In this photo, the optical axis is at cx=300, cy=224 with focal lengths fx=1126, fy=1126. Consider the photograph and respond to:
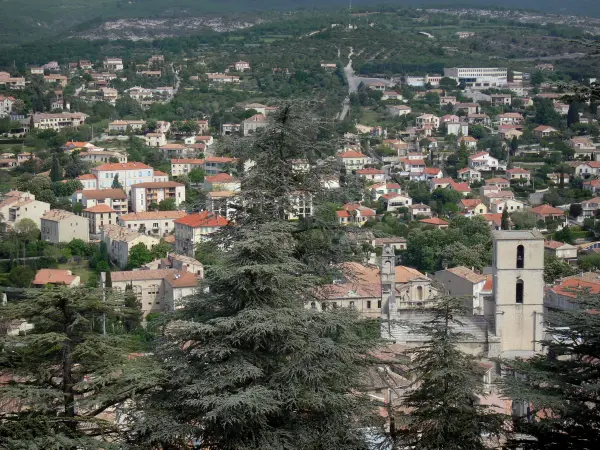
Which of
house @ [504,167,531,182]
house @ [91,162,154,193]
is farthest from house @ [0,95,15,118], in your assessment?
house @ [504,167,531,182]

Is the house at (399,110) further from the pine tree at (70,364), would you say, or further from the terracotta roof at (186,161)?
the pine tree at (70,364)

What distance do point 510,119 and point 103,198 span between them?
98.4 feet

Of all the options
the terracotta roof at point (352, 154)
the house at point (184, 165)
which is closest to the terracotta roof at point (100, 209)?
the house at point (184, 165)

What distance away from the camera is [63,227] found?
116 feet

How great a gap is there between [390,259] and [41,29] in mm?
114977

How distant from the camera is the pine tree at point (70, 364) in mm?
7113

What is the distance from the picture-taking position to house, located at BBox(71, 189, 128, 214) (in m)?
39.4

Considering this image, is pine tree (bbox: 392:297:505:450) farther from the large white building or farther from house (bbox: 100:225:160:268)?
the large white building

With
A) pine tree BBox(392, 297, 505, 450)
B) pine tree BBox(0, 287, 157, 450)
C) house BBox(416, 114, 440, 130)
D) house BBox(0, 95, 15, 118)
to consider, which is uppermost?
pine tree BBox(0, 287, 157, 450)

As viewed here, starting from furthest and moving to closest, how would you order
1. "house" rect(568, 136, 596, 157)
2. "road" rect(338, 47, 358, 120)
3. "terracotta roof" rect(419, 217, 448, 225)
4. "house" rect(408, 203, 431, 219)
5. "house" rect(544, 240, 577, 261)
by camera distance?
"road" rect(338, 47, 358, 120) < "house" rect(568, 136, 596, 157) < "house" rect(408, 203, 431, 219) < "terracotta roof" rect(419, 217, 448, 225) < "house" rect(544, 240, 577, 261)

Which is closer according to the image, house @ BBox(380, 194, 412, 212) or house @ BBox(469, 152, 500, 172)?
house @ BBox(380, 194, 412, 212)

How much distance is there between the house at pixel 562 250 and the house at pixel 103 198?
15.1 meters

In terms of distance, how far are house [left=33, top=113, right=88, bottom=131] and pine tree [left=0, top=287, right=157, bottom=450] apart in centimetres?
4837

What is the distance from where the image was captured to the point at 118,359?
7.33 m
